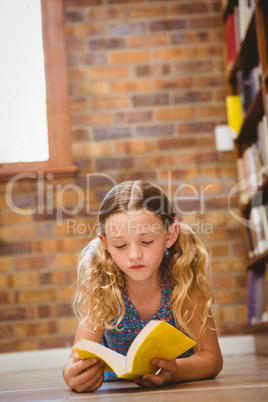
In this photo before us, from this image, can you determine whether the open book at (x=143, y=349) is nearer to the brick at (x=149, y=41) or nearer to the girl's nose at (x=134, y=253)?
the girl's nose at (x=134, y=253)

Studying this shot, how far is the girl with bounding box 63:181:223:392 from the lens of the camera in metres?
1.40

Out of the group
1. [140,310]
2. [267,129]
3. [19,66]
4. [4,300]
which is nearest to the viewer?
[140,310]

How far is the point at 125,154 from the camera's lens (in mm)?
3357

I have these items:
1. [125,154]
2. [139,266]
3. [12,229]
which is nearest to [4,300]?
[12,229]

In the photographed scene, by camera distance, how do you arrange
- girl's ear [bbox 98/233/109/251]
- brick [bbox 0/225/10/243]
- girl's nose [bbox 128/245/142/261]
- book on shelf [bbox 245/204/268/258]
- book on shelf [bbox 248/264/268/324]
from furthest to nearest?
brick [bbox 0/225/10/243]
book on shelf [bbox 248/264/268/324]
book on shelf [bbox 245/204/268/258]
girl's ear [bbox 98/233/109/251]
girl's nose [bbox 128/245/142/261]

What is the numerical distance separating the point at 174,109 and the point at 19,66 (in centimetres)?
99

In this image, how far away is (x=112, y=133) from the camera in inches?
133

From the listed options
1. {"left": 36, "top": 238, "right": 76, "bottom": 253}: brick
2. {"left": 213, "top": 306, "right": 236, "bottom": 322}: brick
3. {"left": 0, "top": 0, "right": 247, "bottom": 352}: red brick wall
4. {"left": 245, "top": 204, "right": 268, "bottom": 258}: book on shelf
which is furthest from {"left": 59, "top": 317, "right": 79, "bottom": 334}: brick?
{"left": 245, "top": 204, "right": 268, "bottom": 258}: book on shelf

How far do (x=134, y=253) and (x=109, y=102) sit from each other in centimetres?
214

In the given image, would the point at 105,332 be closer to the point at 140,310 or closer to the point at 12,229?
the point at 140,310

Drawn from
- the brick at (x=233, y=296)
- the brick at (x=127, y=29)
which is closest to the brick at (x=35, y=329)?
the brick at (x=233, y=296)

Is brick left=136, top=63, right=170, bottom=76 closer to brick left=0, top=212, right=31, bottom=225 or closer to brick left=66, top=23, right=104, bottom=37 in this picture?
brick left=66, top=23, right=104, bottom=37

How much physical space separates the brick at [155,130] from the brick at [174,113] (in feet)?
0.17

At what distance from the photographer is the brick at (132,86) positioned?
11.2 feet
